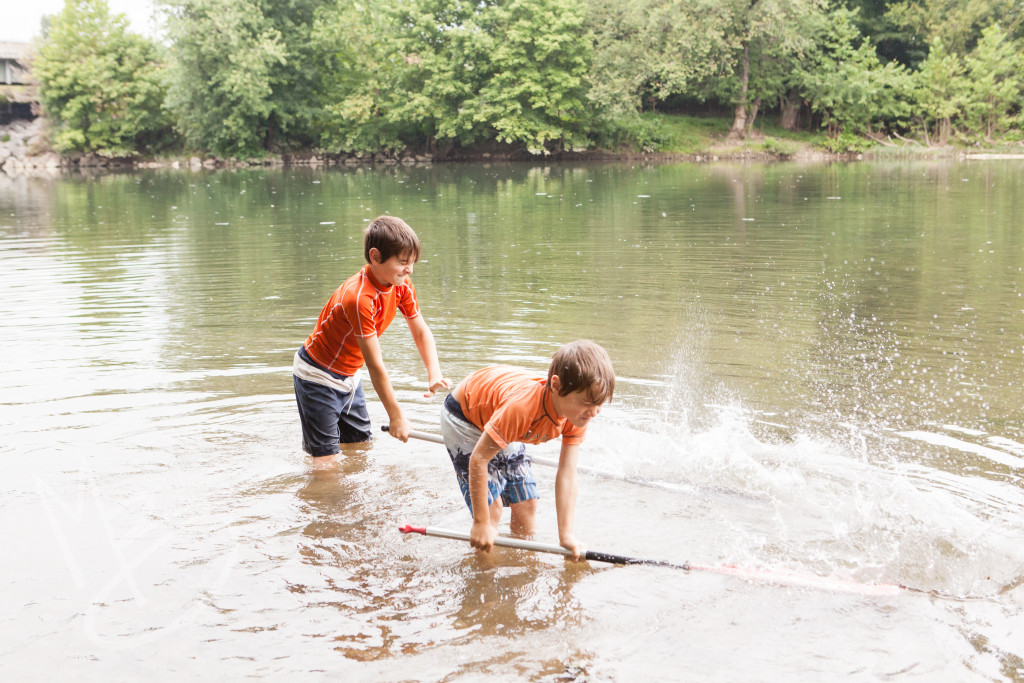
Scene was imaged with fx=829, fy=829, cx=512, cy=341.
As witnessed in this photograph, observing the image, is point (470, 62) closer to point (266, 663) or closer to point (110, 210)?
point (110, 210)

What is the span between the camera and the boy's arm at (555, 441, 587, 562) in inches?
136

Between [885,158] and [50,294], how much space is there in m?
35.7

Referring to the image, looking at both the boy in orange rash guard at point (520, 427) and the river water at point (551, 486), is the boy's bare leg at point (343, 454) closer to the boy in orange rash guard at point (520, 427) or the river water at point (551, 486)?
the river water at point (551, 486)

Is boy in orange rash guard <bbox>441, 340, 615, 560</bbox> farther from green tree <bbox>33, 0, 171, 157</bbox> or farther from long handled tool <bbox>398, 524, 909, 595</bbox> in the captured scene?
green tree <bbox>33, 0, 171, 157</bbox>

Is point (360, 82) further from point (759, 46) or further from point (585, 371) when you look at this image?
point (585, 371)

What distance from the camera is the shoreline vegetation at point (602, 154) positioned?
38031 millimetres

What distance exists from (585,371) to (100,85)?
50.3m

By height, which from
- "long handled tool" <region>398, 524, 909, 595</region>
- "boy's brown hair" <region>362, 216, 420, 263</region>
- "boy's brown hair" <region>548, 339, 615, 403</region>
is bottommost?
"long handled tool" <region>398, 524, 909, 595</region>

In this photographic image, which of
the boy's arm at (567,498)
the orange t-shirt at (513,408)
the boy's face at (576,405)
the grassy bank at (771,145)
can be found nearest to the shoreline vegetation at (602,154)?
the grassy bank at (771,145)

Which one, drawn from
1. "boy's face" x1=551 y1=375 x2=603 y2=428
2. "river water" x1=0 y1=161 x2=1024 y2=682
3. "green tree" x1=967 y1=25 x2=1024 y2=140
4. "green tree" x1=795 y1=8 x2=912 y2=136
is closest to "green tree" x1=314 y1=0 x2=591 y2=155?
"green tree" x1=795 y1=8 x2=912 y2=136

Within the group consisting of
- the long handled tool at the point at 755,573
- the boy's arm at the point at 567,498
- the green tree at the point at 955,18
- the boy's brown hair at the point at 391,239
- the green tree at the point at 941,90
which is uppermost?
the green tree at the point at 955,18

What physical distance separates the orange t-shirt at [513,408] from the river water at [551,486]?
0.78 m

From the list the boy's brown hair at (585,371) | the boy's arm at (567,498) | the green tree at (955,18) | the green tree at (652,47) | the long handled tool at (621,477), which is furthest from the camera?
the green tree at (955,18)

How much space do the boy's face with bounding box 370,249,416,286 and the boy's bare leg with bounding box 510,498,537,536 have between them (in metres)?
1.23
